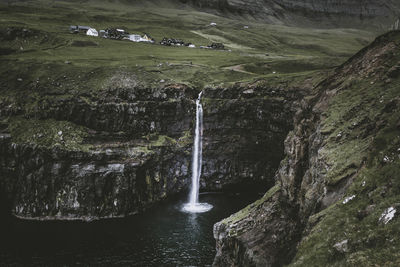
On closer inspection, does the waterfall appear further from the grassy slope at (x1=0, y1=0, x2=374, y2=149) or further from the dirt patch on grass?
the dirt patch on grass

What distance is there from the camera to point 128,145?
182 ft

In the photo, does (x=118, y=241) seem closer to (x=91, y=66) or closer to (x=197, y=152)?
(x=197, y=152)

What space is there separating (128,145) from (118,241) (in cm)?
1817

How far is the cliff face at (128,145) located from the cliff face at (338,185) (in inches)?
1014

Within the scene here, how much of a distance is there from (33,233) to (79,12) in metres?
166

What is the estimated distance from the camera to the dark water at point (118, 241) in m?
37.8

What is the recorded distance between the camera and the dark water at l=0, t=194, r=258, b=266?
1489 inches

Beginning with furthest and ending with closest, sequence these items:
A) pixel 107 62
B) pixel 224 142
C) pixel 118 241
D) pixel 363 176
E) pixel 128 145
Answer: pixel 107 62
pixel 224 142
pixel 128 145
pixel 118 241
pixel 363 176

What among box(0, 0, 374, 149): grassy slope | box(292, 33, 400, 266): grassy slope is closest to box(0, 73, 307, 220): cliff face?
box(0, 0, 374, 149): grassy slope

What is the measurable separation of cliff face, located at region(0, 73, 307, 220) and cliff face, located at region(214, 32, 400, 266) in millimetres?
25750

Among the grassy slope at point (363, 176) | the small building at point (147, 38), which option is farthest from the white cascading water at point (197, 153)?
the small building at point (147, 38)

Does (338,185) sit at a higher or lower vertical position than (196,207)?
higher

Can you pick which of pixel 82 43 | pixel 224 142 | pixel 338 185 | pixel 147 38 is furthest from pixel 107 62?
pixel 338 185

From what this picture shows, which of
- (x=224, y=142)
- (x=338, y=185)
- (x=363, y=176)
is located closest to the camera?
(x=363, y=176)
